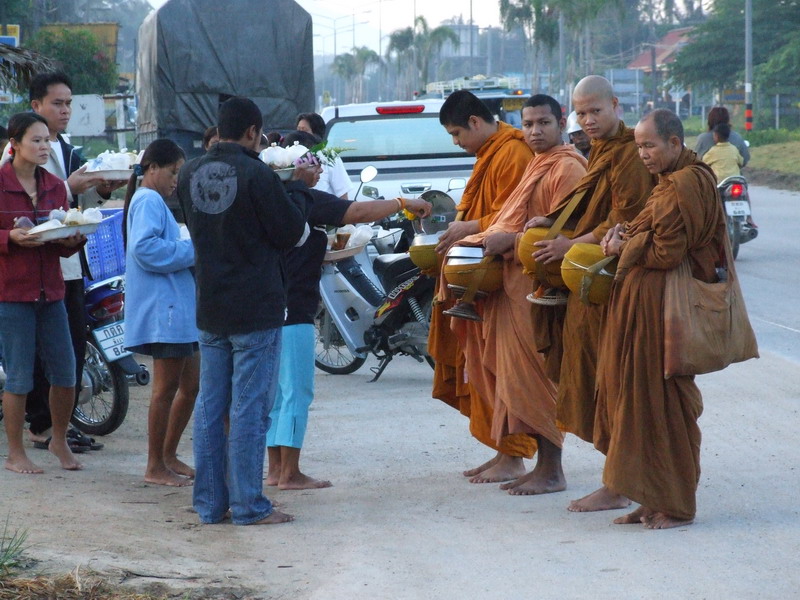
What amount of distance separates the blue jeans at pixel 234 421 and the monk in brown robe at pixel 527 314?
1.16m

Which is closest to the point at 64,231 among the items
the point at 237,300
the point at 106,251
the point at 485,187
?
the point at 237,300

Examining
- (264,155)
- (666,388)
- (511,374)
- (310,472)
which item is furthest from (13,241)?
(666,388)

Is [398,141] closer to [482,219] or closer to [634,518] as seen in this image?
[482,219]

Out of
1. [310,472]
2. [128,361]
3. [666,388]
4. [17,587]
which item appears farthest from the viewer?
[128,361]

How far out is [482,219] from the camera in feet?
20.2

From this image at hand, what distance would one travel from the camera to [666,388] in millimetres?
5000

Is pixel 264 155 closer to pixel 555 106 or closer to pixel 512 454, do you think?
pixel 555 106

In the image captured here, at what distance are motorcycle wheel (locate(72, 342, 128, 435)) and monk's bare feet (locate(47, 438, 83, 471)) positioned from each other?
833mm

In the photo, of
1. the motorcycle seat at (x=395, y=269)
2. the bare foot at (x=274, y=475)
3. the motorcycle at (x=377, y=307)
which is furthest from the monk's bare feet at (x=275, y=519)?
the motorcycle seat at (x=395, y=269)

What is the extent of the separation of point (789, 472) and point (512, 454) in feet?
4.49

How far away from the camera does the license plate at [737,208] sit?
580 inches

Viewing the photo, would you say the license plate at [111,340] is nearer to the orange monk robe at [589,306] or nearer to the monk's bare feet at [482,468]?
the monk's bare feet at [482,468]

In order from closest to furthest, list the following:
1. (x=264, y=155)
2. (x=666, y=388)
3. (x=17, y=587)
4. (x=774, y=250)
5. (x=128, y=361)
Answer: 1. (x=17, y=587)
2. (x=666, y=388)
3. (x=264, y=155)
4. (x=128, y=361)
5. (x=774, y=250)

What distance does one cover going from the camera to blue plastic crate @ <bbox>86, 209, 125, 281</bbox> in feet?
24.2
